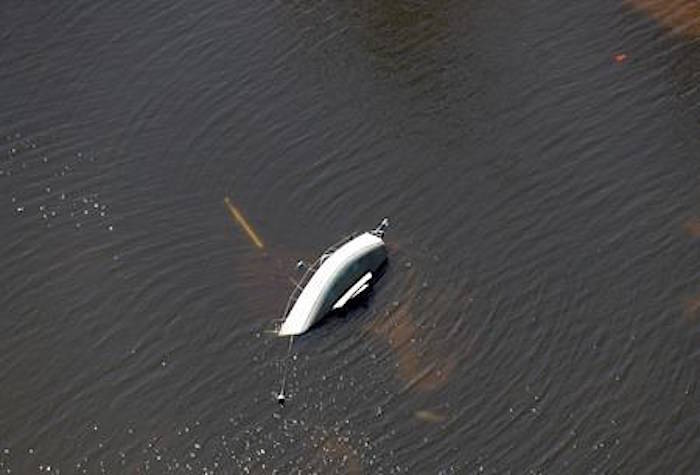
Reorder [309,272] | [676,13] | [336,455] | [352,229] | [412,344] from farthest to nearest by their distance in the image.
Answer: [676,13] → [352,229] → [309,272] → [412,344] → [336,455]

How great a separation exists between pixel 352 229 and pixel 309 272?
9.66 feet

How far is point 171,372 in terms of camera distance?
38.1 m

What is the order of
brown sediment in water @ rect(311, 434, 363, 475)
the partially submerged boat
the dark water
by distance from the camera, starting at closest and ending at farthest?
brown sediment in water @ rect(311, 434, 363, 475)
the dark water
the partially submerged boat

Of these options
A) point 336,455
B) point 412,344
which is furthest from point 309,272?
point 336,455

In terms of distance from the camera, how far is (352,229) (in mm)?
42031

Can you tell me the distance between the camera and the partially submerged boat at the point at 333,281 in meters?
38.6

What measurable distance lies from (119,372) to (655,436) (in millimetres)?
18997

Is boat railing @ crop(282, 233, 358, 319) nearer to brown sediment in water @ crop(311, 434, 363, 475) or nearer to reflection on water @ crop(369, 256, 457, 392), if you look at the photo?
reflection on water @ crop(369, 256, 457, 392)

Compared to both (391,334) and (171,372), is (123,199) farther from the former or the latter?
(391,334)

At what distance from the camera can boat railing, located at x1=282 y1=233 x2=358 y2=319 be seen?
129ft

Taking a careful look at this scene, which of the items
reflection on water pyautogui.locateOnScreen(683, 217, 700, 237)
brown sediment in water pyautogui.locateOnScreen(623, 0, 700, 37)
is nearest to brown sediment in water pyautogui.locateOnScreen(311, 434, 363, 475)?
reflection on water pyautogui.locateOnScreen(683, 217, 700, 237)

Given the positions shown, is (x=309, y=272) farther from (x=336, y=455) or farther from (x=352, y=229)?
(x=336, y=455)

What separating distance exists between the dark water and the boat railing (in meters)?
0.41

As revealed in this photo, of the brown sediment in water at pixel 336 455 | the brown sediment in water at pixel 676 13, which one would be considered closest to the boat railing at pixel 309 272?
the brown sediment in water at pixel 336 455
